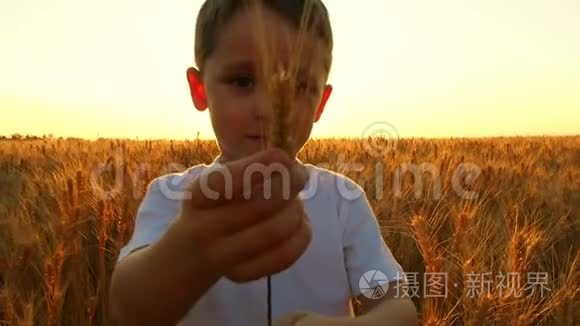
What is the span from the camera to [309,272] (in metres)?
1.24

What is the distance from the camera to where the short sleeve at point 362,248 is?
1.24m

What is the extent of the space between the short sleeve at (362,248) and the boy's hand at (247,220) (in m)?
0.53

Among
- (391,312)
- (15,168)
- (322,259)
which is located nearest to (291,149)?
(391,312)

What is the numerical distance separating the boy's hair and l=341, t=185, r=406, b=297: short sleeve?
30 centimetres

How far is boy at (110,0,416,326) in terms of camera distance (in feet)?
2.36

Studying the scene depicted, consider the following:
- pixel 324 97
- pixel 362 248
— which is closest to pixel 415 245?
pixel 324 97

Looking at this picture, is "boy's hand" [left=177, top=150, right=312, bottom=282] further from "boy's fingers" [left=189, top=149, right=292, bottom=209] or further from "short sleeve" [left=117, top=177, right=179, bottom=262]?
"short sleeve" [left=117, top=177, right=179, bottom=262]

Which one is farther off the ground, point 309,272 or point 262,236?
point 262,236

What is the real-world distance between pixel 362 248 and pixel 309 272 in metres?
0.12

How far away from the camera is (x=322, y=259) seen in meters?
1.25

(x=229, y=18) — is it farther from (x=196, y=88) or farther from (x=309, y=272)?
(x=309, y=272)

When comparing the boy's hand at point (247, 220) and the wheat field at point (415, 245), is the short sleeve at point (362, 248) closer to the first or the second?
the wheat field at point (415, 245)

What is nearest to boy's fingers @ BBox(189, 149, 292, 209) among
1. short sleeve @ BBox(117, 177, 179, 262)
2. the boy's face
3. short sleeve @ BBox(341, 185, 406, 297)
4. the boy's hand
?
the boy's hand

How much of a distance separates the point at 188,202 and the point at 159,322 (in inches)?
8.0
